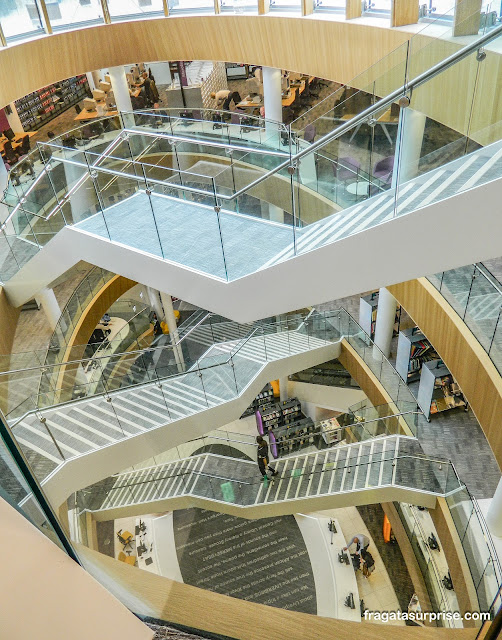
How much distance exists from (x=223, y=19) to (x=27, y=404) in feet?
31.9

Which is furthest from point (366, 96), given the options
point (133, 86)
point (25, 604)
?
point (133, 86)

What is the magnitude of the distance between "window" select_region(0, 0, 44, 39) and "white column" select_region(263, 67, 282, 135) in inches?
215

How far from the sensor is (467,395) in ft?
24.6

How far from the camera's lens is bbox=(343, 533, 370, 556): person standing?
484 inches

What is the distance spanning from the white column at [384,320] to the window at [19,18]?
33.0ft

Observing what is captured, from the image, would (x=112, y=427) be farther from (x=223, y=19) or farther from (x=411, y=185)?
(x=223, y=19)

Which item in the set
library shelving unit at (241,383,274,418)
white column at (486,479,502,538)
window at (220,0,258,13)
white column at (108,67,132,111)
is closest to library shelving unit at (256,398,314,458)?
library shelving unit at (241,383,274,418)

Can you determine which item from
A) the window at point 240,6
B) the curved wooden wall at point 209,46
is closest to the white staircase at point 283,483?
the curved wooden wall at point 209,46

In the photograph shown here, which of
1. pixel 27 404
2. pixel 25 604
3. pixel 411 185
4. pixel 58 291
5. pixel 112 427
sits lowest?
pixel 58 291

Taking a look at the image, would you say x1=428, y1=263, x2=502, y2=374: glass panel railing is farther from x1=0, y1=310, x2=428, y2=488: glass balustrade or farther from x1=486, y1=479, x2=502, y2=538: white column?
x1=0, y1=310, x2=428, y2=488: glass balustrade

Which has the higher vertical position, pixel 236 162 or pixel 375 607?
pixel 236 162

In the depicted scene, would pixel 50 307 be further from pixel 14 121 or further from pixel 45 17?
pixel 14 121

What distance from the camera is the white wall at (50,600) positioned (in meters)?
0.75

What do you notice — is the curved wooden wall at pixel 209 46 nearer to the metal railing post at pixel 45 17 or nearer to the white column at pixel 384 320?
the metal railing post at pixel 45 17
